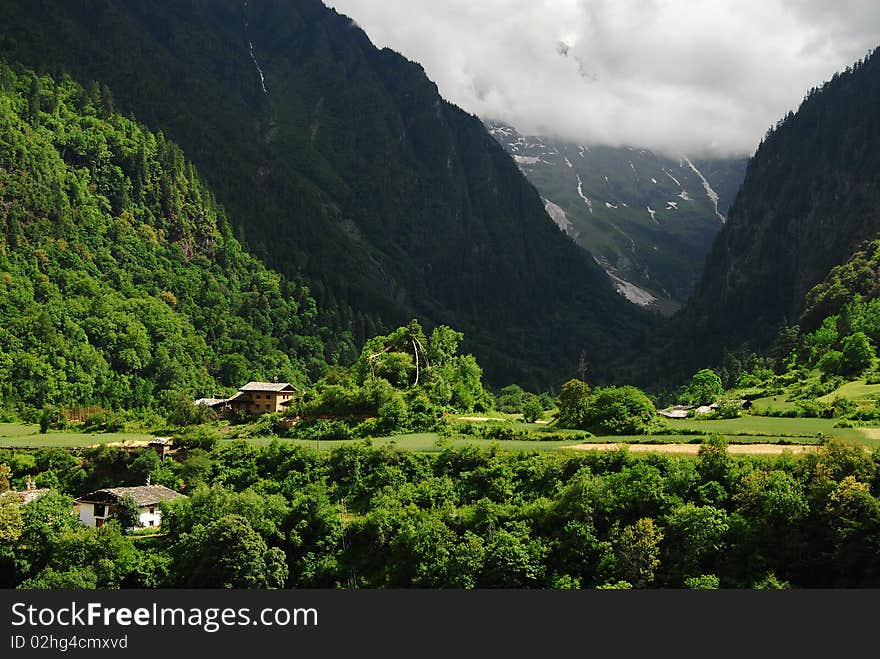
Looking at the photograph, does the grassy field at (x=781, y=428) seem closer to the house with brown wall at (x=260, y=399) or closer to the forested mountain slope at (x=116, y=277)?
the house with brown wall at (x=260, y=399)

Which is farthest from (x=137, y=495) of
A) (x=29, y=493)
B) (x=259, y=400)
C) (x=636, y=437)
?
(x=636, y=437)

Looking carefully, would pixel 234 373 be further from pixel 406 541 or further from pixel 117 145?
pixel 406 541

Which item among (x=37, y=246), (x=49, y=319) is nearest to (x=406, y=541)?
(x=49, y=319)

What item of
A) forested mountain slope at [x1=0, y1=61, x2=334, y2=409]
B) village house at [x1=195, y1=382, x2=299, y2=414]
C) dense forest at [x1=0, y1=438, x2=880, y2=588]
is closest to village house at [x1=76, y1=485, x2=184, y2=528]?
dense forest at [x1=0, y1=438, x2=880, y2=588]

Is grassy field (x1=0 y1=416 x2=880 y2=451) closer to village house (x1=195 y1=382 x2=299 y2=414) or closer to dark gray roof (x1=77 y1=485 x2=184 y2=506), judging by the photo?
dark gray roof (x1=77 y1=485 x2=184 y2=506)

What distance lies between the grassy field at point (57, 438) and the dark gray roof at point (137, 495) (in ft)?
46.4

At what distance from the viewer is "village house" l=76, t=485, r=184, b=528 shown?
66.2 meters

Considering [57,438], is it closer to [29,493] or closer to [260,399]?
[29,493]

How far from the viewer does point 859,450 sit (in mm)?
56125

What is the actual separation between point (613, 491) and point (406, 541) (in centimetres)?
1345

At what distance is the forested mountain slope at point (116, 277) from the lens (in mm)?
124062

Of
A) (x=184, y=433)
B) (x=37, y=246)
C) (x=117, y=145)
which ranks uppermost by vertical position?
(x=117, y=145)

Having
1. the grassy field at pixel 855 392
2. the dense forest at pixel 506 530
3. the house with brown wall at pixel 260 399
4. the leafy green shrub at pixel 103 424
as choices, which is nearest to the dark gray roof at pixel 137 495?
the dense forest at pixel 506 530

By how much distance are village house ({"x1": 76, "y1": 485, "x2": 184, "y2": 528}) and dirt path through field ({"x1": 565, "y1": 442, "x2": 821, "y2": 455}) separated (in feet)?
103
